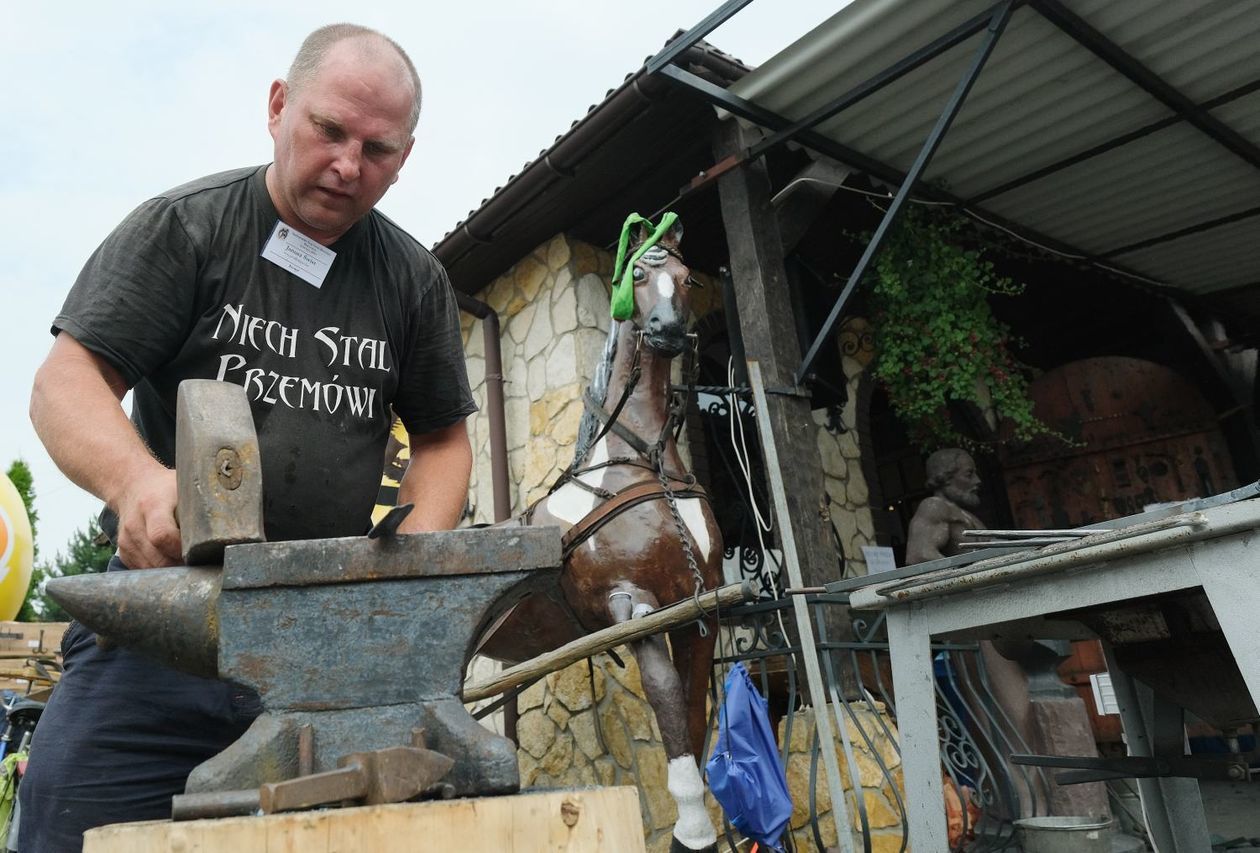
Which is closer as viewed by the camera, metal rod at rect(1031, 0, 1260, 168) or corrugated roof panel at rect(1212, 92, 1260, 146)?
metal rod at rect(1031, 0, 1260, 168)

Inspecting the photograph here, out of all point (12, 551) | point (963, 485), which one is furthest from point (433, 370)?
point (12, 551)

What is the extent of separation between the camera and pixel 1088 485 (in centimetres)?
755

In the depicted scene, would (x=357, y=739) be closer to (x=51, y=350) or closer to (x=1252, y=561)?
(x=51, y=350)

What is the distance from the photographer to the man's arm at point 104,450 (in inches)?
50.7

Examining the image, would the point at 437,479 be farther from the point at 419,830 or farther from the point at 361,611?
the point at 419,830

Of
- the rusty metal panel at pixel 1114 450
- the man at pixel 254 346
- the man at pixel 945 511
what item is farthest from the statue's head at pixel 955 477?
the man at pixel 254 346

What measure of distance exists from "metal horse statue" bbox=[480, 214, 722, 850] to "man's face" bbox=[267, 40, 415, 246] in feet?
8.01

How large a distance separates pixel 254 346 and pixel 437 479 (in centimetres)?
46

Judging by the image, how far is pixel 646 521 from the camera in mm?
4012

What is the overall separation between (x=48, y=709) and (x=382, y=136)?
125cm

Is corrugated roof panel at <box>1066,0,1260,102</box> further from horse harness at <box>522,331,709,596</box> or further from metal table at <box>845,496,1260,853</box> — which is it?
metal table at <box>845,496,1260,853</box>

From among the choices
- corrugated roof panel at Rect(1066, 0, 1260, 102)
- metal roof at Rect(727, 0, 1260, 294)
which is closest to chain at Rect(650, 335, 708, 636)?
metal roof at Rect(727, 0, 1260, 294)

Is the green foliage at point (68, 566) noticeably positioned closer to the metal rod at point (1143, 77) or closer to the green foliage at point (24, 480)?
the green foliage at point (24, 480)

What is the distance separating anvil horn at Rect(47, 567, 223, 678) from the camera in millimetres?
1226
